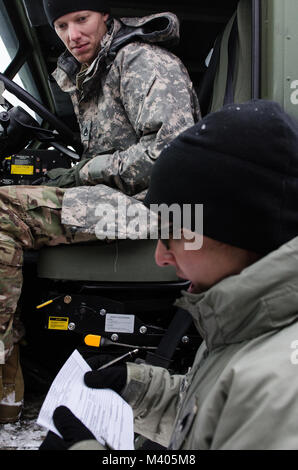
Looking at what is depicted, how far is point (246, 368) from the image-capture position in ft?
2.06

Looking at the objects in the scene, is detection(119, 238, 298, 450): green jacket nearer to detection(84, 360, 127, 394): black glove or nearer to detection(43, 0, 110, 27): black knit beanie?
detection(84, 360, 127, 394): black glove

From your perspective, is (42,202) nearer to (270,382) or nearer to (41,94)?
(270,382)

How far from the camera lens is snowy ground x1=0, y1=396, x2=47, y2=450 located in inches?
57.7

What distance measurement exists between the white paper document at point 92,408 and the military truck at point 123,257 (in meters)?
0.30

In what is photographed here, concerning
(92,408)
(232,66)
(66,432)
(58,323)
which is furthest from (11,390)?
(232,66)

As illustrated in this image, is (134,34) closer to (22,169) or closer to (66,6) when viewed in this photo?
(66,6)

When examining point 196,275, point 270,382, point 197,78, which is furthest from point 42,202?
point 197,78

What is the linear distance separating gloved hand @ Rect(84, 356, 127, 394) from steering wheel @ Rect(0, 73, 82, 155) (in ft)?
5.05

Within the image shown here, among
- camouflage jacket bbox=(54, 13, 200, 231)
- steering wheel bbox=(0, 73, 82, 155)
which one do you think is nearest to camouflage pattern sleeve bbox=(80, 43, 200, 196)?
camouflage jacket bbox=(54, 13, 200, 231)

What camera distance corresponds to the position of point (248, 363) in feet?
2.09

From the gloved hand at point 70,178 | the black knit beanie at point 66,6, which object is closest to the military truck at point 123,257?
the gloved hand at point 70,178

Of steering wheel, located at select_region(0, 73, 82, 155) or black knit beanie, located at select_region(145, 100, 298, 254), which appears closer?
black knit beanie, located at select_region(145, 100, 298, 254)

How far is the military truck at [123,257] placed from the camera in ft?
5.32

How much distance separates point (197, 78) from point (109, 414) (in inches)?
91.4
